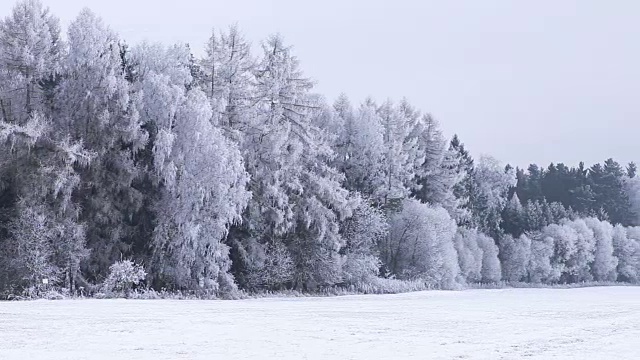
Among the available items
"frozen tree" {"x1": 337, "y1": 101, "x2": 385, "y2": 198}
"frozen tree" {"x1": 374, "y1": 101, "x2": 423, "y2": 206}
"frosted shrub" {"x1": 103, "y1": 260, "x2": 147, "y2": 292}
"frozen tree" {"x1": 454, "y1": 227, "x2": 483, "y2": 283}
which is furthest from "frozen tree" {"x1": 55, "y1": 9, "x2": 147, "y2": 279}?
"frozen tree" {"x1": 454, "y1": 227, "x2": 483, "y2": 283}

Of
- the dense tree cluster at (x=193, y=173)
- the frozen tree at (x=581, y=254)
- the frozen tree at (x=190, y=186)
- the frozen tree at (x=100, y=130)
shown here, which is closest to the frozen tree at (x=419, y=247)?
the dense tree cluster at (x=193, y=173)

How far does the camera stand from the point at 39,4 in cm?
3538

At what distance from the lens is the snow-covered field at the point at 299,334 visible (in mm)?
12352

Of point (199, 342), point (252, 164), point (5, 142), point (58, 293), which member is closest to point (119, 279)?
point (58, 293)

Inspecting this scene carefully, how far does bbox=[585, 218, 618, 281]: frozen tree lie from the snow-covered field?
6853cm

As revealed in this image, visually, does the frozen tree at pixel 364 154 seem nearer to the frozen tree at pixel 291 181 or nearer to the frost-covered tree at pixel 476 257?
the frozen tree at pixel 291 181

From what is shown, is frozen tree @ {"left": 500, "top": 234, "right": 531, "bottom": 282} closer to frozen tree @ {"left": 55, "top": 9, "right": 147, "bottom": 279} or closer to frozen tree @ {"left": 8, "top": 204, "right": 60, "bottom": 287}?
frozen tree @ {"left": 55, "top": 9, "right": 147, "bottom": 279}

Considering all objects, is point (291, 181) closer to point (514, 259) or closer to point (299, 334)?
point (299, 334)

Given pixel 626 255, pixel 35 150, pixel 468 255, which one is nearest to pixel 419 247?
pixel 468 255

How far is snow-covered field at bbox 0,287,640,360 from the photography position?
486 inches

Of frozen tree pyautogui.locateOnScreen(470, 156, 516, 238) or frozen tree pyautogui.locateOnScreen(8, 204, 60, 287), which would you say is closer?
frozen tree pyautogui.locateOnScreen(8, 204, 60, 287)

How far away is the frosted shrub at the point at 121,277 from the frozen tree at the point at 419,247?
88.7ft

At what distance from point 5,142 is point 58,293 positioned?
24.1ft

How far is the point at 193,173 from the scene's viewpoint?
35969mm
